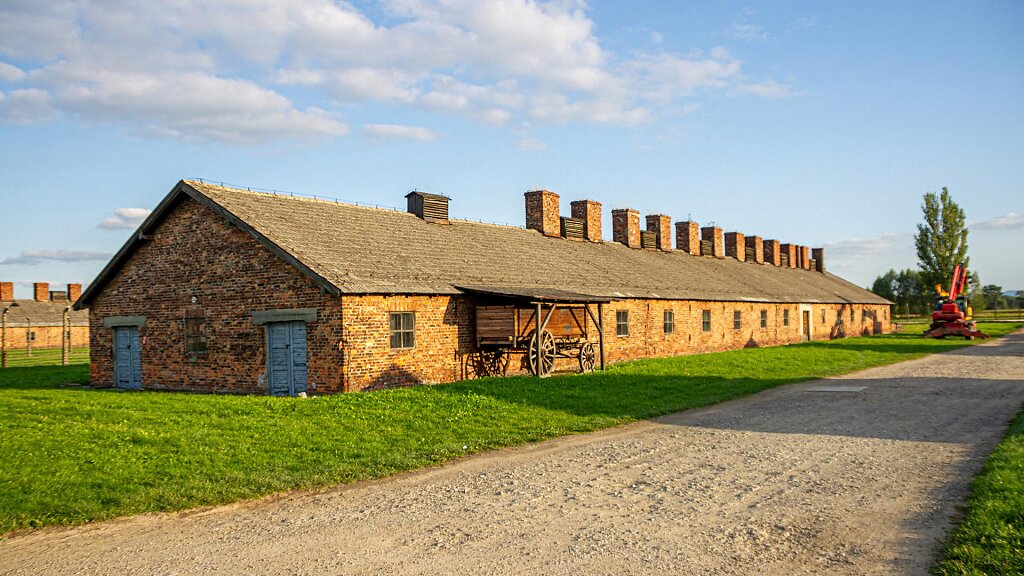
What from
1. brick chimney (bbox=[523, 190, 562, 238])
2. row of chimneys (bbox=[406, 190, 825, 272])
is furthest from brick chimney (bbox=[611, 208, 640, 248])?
brick chimney (bbox=[523, 190, 562, 238])

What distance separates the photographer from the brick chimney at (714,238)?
43.8m

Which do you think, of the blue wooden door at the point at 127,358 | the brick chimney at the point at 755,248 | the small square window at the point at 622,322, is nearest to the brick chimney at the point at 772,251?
the brick chimney at the point at 755,248

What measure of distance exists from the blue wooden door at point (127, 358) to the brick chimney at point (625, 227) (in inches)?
886

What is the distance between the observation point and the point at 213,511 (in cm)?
767

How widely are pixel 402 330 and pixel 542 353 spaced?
3.96 m

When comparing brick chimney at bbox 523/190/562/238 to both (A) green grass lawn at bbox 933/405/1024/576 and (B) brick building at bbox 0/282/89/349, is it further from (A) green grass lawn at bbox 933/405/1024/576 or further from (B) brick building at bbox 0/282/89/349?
(B) brick building at bbox 0/282/89/349

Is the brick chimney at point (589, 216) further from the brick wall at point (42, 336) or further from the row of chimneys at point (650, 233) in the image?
the brick wall at point (42, 336)

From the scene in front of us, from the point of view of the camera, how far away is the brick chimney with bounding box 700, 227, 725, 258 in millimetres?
43750

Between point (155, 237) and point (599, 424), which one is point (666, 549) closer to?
point (599, 424)

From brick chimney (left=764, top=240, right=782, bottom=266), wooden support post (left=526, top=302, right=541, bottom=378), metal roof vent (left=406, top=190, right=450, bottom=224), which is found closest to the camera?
wooden support post (left=526, top=302, right=541, bottom=378)

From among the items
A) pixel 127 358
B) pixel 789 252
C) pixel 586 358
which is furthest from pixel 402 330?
pixel 789 252

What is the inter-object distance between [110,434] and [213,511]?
4876mm

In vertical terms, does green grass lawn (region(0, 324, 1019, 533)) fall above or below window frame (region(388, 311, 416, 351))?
below

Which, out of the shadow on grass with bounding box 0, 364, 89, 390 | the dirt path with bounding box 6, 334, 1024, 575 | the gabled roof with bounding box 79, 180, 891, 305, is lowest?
the dirt path with bounding box 6, 334, 1024, 575
